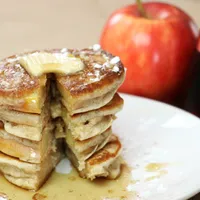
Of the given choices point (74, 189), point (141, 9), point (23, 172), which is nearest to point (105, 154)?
point (74, 189)

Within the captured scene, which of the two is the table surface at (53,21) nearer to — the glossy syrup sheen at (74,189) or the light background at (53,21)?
the light background at (53,21)

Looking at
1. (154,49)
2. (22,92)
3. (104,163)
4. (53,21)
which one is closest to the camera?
(22,92)

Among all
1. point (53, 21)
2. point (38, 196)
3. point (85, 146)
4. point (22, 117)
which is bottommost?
point (53, 21)

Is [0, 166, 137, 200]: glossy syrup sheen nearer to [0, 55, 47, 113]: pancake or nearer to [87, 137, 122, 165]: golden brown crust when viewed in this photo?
[87, 137, 122, 165]: golden brown crust

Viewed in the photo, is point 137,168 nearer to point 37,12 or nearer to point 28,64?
point 28,64

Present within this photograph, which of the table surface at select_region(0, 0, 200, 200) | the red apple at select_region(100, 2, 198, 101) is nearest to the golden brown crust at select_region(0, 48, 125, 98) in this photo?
the red apple at select_region(100, 2, 198, 101)

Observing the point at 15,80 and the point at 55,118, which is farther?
the point at 55,118

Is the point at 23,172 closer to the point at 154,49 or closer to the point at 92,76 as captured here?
the point at 92,76
